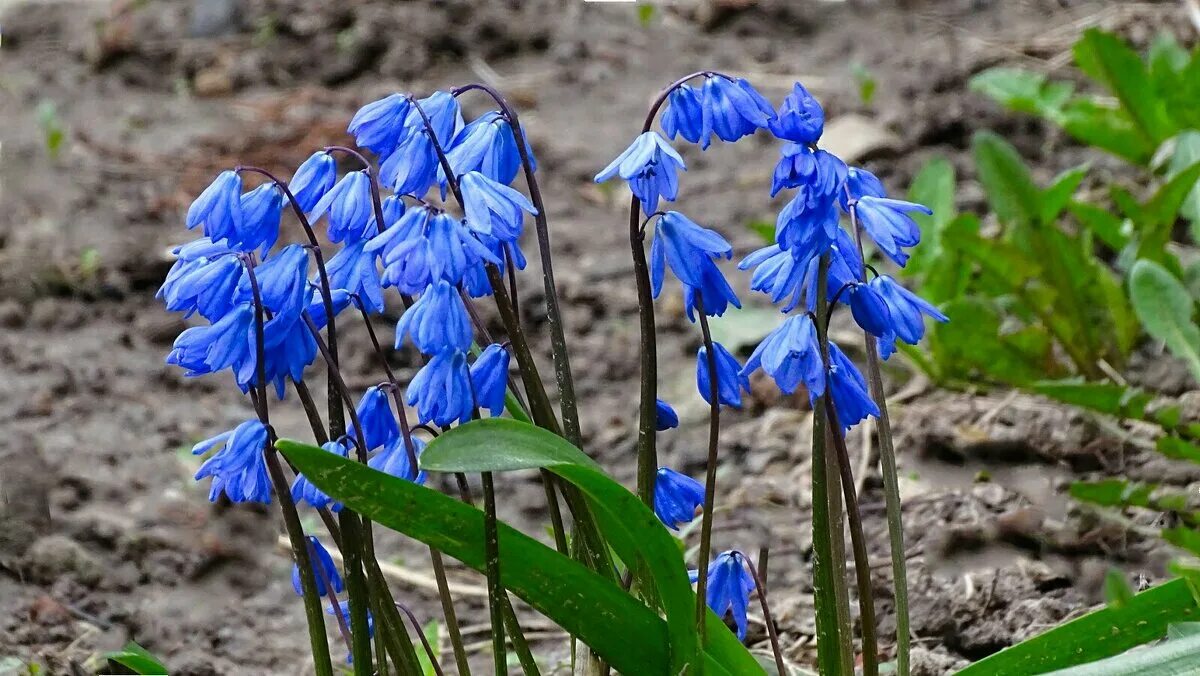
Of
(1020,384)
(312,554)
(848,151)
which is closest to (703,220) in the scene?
(848,151)

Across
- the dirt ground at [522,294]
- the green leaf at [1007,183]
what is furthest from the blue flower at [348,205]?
the green leaf at [1007,183]

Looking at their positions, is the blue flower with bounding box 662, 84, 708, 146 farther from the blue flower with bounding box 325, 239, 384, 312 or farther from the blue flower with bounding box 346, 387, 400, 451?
the blue flower with bounding box 346, 387, 400, 451

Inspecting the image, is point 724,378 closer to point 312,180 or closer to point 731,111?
point 731,111

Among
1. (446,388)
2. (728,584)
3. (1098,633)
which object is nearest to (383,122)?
(446,388)

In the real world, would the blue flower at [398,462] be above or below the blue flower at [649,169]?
below

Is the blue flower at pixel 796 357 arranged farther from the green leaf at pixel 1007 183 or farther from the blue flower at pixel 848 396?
the green leaf at pixel 1007 183

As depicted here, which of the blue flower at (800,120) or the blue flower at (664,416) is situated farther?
the blue flower at (664,416)

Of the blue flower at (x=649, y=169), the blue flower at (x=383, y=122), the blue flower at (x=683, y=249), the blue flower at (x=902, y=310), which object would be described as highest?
the blue flower at (x=383, y=122)
